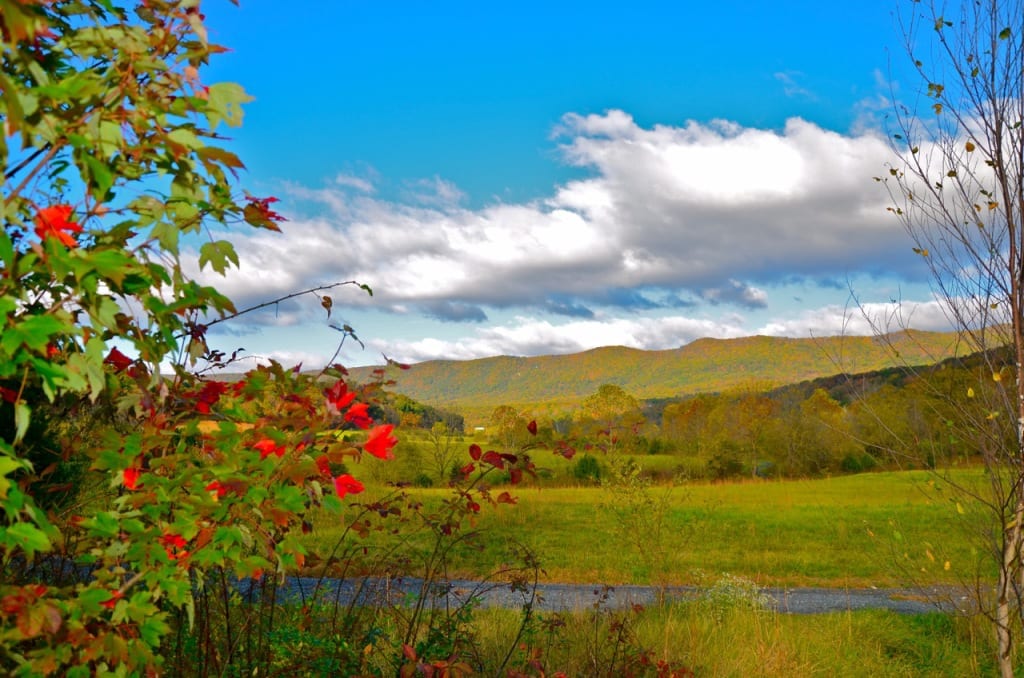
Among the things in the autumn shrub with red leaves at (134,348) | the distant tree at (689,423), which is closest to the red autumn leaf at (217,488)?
the autumn shrub with red leaves at (134,348)

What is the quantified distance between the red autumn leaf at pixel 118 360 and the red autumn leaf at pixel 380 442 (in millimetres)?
762

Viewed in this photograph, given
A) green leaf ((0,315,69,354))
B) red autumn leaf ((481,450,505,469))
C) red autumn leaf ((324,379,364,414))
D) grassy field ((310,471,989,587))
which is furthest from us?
grassy field ((310,471,989,587))

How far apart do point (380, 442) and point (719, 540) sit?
1471 centimetres

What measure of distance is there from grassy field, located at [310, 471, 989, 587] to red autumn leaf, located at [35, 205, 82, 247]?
6.67 m

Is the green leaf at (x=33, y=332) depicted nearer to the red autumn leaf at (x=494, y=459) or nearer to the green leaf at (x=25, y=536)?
the green leaf at (x=25, y=536)

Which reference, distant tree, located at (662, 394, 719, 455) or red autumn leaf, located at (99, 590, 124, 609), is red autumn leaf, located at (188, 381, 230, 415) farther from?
distant tree, located at (662, 394, 719, 455)

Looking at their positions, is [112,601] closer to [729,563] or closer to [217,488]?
[217,488]

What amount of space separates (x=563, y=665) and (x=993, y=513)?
9.54 feet

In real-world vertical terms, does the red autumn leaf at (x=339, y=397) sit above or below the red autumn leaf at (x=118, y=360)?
below

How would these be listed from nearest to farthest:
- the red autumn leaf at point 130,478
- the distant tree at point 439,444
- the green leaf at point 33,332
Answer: the green leaf at point 33,332
the red autumn leaf at point 130,478
the distant tree at point 439,444

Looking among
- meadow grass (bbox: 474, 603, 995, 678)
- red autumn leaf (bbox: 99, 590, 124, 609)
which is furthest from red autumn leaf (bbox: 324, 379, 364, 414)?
meadow grass (bbox: 474, 603, 995, 678)

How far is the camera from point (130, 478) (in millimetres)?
2012

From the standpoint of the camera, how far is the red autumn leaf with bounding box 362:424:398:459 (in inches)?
75.7

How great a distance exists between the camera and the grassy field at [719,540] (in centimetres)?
971
